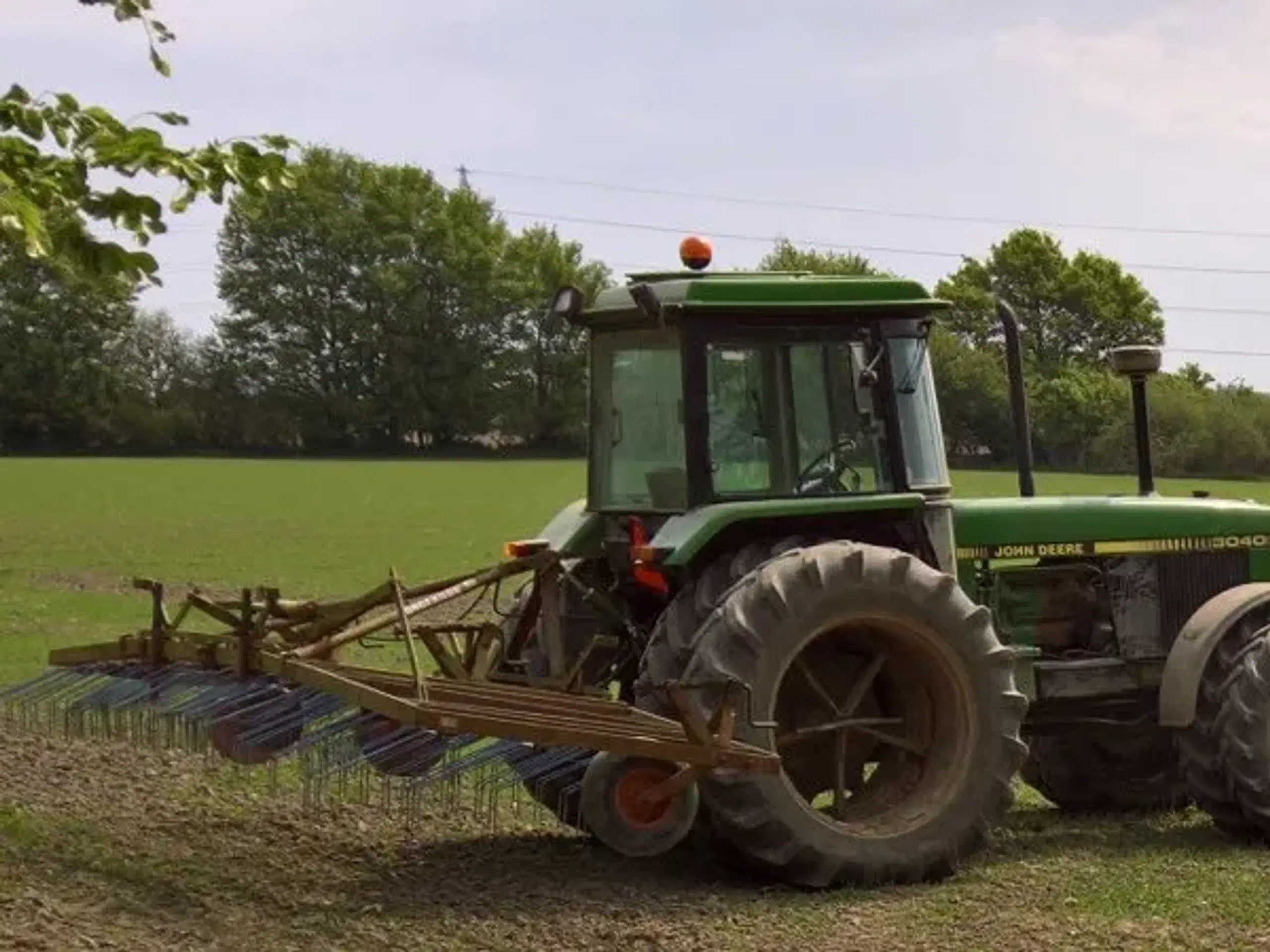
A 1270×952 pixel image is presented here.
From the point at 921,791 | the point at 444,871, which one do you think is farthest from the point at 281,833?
the point at 921,791

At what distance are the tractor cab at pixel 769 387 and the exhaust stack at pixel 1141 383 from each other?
1.45 metres

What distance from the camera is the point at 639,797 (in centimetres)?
725

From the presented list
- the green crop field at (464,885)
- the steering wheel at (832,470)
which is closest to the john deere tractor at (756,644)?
the steering wheel at (832,470)

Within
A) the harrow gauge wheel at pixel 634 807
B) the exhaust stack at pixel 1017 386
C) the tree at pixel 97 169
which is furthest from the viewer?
the exhaust stack at pixel 1017 386

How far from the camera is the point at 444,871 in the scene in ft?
24.9

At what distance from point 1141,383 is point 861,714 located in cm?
252

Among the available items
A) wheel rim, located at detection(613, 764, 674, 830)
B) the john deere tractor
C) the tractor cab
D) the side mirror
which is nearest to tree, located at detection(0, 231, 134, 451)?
the side mirror

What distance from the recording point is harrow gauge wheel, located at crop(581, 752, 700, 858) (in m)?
7.21

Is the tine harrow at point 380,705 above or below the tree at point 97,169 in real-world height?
below

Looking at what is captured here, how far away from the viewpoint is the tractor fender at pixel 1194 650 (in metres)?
8.34

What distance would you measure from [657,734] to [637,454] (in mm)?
1709

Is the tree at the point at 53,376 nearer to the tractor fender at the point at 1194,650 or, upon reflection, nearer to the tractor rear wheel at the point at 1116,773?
the tractor rear wheel at the point at 1116,773

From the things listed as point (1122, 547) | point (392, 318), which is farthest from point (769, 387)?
point (392, 318)

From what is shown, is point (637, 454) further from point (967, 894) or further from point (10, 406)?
point (10, 406)
